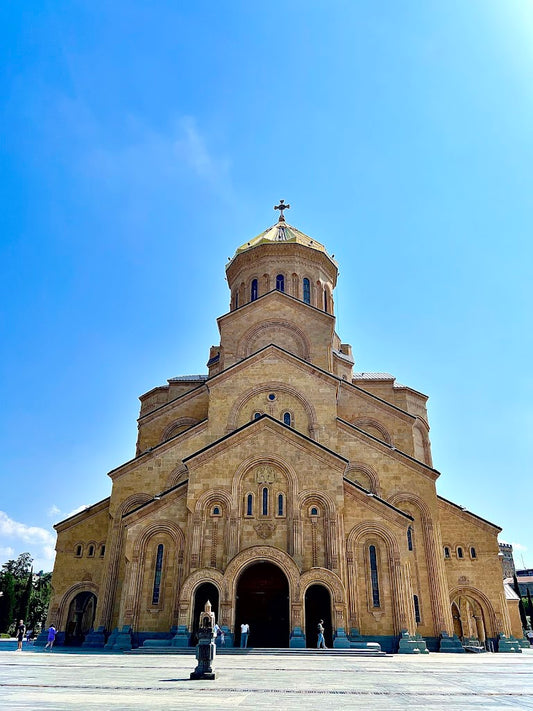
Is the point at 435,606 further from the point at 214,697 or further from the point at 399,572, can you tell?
the point at 214,697

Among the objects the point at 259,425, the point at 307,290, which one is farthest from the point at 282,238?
the point at 259,425

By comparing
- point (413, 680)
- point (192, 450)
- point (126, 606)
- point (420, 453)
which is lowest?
point (413, 680)

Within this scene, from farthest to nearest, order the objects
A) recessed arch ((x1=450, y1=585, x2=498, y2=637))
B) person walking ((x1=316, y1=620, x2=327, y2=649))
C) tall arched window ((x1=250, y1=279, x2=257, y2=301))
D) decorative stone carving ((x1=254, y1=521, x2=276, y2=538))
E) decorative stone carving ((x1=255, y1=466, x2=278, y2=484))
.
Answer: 1. tall arched window ((x1=250, y1=279, x2=257, y2=301))
2. recessed arch ((x1=450, y1=585, x2=498, y2=637))
3. decorative stone carving ((x1=255, y1=466, x2=278, y2=484))
4. decorative stone carving ((x1=254, y1=521, x2=276, y2=538))
5. person walking ((x1=316, y1=620, x2=327, y2=649))

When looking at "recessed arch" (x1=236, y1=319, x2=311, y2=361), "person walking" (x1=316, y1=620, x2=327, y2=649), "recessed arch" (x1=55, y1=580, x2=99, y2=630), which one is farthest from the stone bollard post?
"recessed arch" (x1=236, y1=319, x2=311, y2=361)

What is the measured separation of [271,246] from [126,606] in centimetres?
2169

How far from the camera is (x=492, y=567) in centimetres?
2416

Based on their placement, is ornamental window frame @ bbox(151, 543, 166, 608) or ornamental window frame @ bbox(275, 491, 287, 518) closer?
ornamental window frame @ bbox(151, 543, 166, 608)

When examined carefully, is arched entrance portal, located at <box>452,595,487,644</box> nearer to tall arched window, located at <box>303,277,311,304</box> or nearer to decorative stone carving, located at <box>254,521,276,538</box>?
decorative stone carving, located at <box>254,521,276,538</box>

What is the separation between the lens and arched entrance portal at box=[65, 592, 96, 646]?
2511cm

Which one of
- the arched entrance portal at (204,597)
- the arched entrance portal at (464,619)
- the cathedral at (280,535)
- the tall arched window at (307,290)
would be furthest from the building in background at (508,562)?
the arched entrance portal at (204,597)

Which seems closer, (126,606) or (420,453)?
(126,606)

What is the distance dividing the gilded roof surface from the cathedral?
874 cm

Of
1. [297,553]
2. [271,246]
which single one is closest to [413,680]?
[297,553]

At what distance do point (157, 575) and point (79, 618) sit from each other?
10795 mm
